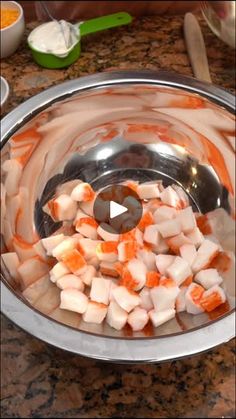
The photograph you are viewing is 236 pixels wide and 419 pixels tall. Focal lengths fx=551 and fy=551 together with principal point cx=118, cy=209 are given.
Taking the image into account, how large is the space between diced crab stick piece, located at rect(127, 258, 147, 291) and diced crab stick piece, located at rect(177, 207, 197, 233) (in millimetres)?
106

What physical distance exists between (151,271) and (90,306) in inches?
4.8

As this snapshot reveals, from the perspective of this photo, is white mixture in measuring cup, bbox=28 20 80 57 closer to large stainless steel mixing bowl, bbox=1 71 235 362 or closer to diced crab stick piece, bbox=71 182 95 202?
large stainless steel mixing bowl, bbox=1 71 235 362

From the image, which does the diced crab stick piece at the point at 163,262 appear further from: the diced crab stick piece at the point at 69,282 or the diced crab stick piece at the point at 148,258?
the diced crab stick piece at the point at 69,282

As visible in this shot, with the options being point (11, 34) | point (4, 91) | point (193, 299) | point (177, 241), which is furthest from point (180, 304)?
point (11, 34)

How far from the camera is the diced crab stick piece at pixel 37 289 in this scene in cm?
81

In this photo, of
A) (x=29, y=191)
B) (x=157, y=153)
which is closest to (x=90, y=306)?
(x=29, y=191)

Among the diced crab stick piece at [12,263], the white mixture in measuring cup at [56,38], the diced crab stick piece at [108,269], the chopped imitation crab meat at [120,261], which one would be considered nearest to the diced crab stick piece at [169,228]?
the chopped imitation crab meat at [120,261]

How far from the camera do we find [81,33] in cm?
123

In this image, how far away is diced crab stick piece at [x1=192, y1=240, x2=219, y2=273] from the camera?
2.83ft

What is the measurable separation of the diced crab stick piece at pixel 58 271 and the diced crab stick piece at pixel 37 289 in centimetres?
1

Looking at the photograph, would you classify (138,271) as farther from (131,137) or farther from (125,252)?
(131,137)

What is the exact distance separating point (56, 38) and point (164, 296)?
0.68m

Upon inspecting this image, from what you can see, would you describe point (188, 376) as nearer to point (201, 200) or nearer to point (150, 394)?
point (150, 394)

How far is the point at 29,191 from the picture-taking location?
0.97m
